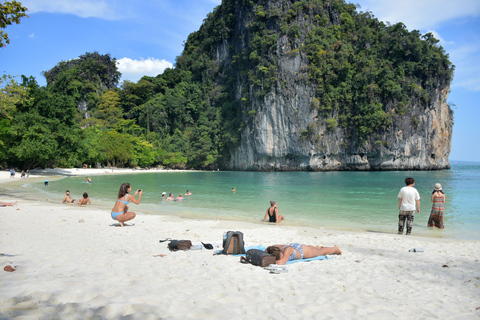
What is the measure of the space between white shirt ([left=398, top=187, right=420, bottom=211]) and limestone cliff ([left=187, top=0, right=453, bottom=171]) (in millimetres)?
49275

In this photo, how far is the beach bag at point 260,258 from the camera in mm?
4961

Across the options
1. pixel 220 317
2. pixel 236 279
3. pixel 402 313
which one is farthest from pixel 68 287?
pixel 402 313

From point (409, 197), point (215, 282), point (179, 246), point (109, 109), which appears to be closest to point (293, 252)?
point (215, 282)

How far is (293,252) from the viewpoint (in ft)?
17.9

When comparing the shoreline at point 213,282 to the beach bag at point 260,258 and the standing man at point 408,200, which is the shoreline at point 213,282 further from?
the standing man at point 408,200

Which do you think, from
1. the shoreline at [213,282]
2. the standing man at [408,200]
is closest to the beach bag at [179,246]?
the shoreline at [213,282]

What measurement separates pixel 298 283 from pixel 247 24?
67.1m

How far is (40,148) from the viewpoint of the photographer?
98.6 feet

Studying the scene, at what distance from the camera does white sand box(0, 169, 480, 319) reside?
3.07m

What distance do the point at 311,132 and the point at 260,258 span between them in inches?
2123

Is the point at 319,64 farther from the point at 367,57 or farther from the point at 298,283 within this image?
the point at 298,283

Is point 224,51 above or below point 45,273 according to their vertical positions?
above

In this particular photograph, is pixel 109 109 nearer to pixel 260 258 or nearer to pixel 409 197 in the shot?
pixel 409 197

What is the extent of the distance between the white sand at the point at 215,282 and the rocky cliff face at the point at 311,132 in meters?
51.1
